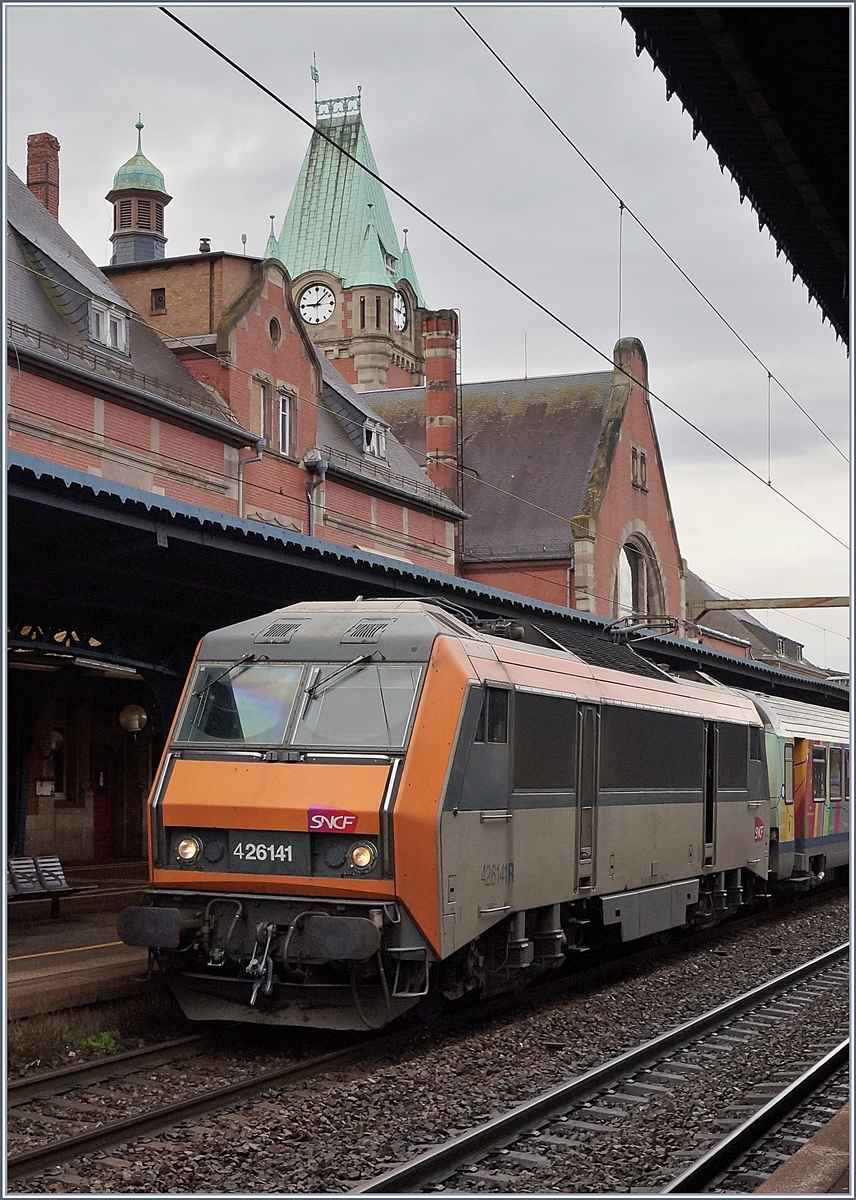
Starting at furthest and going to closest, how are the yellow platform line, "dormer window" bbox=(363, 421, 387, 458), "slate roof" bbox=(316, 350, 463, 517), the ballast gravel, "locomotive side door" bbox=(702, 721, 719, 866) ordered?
"dormer window" bbox=(363, 421, 387, 458), "slate roof" bbox=(316, 350, 463, 517), "locomotive side door" bbox=(702, 721, 719, 866), the yellow platform line, the ballast gravel

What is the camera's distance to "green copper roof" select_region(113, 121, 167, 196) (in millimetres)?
45562

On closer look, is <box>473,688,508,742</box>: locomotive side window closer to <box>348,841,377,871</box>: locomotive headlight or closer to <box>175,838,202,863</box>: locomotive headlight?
<box>348,841,377,871</box>: locomotive headlight

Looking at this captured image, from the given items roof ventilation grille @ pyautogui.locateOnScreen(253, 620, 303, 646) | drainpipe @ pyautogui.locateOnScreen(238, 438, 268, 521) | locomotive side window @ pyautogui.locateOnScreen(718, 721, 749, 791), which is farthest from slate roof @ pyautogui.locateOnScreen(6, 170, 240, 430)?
roof ventilation grille @ pyautogui.locateOnScreen(253, 620, 303, 646)

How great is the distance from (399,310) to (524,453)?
1345 inches

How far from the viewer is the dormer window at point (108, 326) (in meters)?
27.6

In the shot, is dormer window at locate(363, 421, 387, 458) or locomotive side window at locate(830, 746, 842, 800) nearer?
locomotive side window at locate(830, 746, 842, 800)

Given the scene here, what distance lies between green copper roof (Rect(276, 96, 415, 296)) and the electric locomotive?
7159 cm

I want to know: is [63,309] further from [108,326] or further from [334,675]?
[334,675]

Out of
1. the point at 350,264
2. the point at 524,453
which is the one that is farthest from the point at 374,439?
the point at 350,264

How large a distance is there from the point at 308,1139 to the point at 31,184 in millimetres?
31184

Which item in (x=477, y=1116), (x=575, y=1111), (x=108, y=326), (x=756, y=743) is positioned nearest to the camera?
(x=477, y=1116)

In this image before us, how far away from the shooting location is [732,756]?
17.8 m

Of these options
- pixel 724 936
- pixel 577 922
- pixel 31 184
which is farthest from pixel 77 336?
pixel 577 922

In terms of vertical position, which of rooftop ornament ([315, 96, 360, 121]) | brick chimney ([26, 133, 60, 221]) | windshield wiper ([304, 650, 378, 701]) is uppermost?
rooftop ornament ([315, 96, 360, 121])
